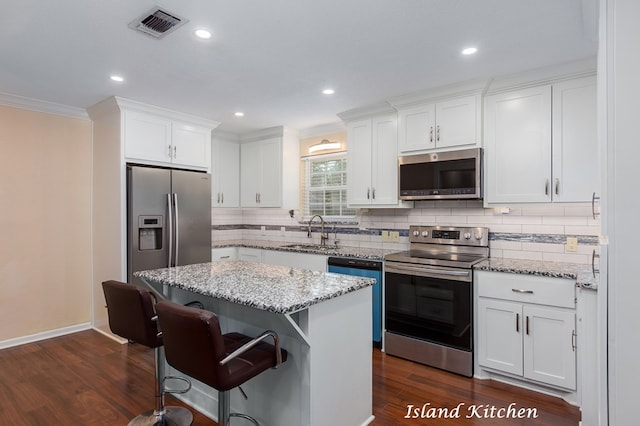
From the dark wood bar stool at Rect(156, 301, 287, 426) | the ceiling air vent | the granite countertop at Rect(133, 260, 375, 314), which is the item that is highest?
the ceiling air vent

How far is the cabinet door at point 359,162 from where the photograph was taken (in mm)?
3783

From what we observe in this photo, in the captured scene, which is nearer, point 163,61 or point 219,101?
point 163,61

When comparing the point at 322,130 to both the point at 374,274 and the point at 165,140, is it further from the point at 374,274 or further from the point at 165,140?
the point at 374,274

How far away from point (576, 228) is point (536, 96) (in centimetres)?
111

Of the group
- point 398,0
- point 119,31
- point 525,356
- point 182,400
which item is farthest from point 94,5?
point 525,356

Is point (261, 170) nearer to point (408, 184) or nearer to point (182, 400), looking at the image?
point (408, 184)

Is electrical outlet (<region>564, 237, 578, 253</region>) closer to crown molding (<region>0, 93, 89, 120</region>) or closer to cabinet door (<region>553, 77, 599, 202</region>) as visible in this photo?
cabinet door (<region>553, 77, 599, 202</region>)

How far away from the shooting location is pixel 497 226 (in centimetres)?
323

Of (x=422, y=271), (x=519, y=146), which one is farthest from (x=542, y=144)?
(x=422, y=271)

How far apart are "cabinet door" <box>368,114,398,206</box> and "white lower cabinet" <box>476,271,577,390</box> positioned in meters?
1.24

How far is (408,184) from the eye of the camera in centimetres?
343

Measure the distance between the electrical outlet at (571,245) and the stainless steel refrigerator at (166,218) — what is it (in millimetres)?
3555

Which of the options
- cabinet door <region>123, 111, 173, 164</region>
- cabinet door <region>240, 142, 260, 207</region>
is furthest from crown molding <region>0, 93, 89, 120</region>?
cabinet door <region>240, 142, 260, 207</region>

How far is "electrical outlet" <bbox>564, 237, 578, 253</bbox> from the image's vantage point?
2852mm
